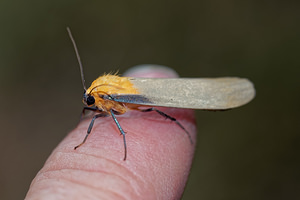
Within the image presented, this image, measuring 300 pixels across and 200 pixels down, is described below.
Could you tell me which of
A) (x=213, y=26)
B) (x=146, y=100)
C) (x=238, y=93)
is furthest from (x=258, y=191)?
(x=213, y=26)

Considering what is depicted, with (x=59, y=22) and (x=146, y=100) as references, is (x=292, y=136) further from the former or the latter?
(x=59, y=22)

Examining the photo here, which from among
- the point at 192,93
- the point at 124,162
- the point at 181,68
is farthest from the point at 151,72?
the point at 181,68

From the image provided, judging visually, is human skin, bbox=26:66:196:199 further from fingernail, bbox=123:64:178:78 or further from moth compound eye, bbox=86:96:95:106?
fingernail, bbox=123:64:178:78

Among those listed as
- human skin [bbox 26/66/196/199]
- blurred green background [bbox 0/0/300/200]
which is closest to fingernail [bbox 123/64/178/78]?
human skin [bbox 26/66/196/199]

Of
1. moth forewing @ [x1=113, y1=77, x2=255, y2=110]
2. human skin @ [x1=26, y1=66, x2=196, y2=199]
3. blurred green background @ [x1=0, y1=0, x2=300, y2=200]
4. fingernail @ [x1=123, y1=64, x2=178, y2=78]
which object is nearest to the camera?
human skin @ [x1=26, y1=66, x2=196, y2=199]

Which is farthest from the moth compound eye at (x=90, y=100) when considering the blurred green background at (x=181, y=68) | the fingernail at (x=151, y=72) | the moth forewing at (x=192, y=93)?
the blurred green background at (x=181, y=68)

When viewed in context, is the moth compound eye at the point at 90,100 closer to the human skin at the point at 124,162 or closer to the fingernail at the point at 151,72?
the human skin at the point at 124,162
